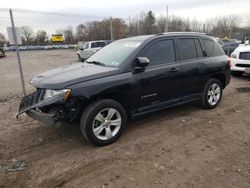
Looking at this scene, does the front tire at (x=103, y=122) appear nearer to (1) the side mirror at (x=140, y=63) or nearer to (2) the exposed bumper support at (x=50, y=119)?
(2) the exposed bumper support at (x=50, y=119)

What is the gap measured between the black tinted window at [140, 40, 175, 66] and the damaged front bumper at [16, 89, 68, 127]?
1.75m

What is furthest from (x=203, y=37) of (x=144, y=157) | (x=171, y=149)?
(x=144, y=157)

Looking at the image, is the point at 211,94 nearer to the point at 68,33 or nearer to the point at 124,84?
the point at 124,84

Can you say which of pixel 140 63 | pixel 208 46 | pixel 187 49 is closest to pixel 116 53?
pixel 140 63

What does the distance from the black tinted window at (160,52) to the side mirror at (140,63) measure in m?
0.27

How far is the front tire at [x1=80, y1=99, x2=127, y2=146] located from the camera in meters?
3.38

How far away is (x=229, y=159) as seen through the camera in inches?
125

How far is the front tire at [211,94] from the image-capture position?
16.6 feet

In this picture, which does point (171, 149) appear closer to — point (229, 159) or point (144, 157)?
point (144, 157)

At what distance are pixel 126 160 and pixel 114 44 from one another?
2638 mm

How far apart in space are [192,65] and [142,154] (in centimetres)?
232

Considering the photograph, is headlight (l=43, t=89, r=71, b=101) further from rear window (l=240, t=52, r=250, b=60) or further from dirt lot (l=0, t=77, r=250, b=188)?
rear window (l=240, t=52, r=250, b=60)

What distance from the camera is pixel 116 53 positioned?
430cm

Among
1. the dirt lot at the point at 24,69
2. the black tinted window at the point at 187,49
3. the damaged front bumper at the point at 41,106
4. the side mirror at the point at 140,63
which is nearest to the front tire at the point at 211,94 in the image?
the black tinted window at the point at 187,49
